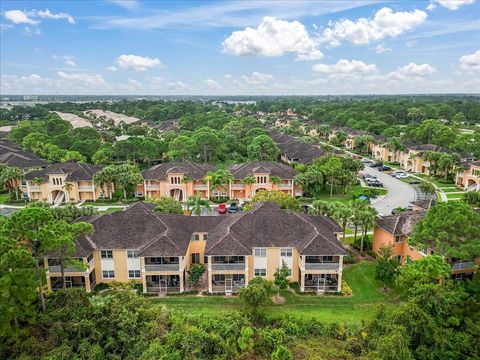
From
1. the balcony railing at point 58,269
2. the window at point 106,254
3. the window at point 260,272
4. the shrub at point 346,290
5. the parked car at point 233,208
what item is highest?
the window at point 106,254

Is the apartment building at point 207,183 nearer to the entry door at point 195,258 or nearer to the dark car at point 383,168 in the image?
the entry door at point 195,258

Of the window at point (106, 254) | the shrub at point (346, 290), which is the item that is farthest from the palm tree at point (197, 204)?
the shrub at point (346, 290)

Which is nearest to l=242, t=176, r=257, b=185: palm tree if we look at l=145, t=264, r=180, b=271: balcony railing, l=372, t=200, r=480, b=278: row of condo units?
l=372, t=200, r=480, b=278: row of condo units

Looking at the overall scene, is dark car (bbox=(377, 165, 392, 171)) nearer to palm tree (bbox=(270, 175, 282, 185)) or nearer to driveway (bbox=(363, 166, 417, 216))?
driveway (bbox=(363, 166, 417, 216))

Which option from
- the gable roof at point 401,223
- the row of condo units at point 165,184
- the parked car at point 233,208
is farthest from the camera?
the row of condo units at point 165,184

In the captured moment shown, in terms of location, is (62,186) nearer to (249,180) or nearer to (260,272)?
(249,180)

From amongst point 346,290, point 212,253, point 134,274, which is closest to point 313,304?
point 346,290

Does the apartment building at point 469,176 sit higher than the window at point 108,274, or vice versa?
the apartment building at point 469,176
